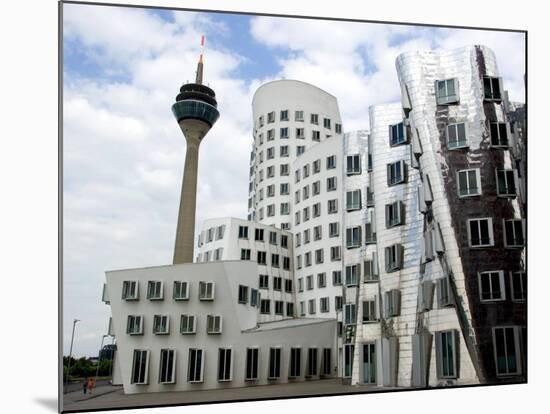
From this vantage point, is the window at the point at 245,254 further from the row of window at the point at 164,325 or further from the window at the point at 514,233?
the window at the point at 514,233

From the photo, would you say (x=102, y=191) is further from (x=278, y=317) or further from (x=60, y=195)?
(x=278, y=317)

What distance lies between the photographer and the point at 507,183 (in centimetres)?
1577

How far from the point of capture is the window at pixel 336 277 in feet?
101

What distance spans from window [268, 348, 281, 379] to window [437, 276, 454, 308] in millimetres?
7451

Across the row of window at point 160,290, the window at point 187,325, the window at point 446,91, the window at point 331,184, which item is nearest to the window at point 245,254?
the window at point 331,184

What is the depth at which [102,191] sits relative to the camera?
15.2 metres

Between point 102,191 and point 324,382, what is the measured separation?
9695mm

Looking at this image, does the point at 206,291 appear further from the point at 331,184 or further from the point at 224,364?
the point at 331,184

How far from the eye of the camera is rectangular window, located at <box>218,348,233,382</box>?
1884cm

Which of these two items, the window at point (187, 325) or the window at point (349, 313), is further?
the window at point (349, 313)

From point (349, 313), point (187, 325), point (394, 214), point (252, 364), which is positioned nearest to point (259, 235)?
point (349, 313)

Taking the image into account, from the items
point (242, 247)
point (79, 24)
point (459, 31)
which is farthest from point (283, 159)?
point (79, 24)

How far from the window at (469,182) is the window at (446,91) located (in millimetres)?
2094

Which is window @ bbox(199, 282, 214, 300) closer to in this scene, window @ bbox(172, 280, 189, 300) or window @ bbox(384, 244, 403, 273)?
window @ bbox(172, 280, 189, 300)
